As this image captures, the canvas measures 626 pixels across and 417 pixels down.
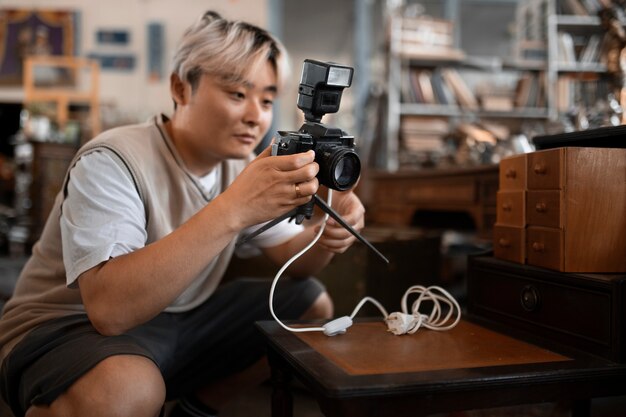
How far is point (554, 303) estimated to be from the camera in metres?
0.99

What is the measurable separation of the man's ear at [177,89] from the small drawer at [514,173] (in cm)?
68

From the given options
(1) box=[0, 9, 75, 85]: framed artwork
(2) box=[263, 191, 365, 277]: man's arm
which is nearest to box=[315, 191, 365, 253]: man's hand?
(2) box=[263, 191, 365, 277]: man's arm

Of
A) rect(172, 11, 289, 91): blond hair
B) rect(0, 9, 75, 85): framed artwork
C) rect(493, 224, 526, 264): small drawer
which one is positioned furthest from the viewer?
rect(0, 9, 75, 85): framed artwork

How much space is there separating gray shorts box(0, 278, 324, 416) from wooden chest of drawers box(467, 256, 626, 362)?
44 centimetres

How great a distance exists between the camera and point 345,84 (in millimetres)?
937

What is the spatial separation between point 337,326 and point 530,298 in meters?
0.35

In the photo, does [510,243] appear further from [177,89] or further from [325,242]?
[177,89]

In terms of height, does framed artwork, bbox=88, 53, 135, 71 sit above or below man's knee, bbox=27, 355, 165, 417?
above

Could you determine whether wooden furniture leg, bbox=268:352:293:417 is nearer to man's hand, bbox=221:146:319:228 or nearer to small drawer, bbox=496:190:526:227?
man's hand, bbox=221:146:319:228

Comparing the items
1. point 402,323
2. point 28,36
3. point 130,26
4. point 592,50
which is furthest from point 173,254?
point 28,36

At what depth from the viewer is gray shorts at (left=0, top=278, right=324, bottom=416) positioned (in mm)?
982

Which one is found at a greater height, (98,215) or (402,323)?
(98,215)

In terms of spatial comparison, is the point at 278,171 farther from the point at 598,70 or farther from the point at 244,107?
the point at 598,70

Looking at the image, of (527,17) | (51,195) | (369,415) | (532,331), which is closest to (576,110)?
(532,331)
